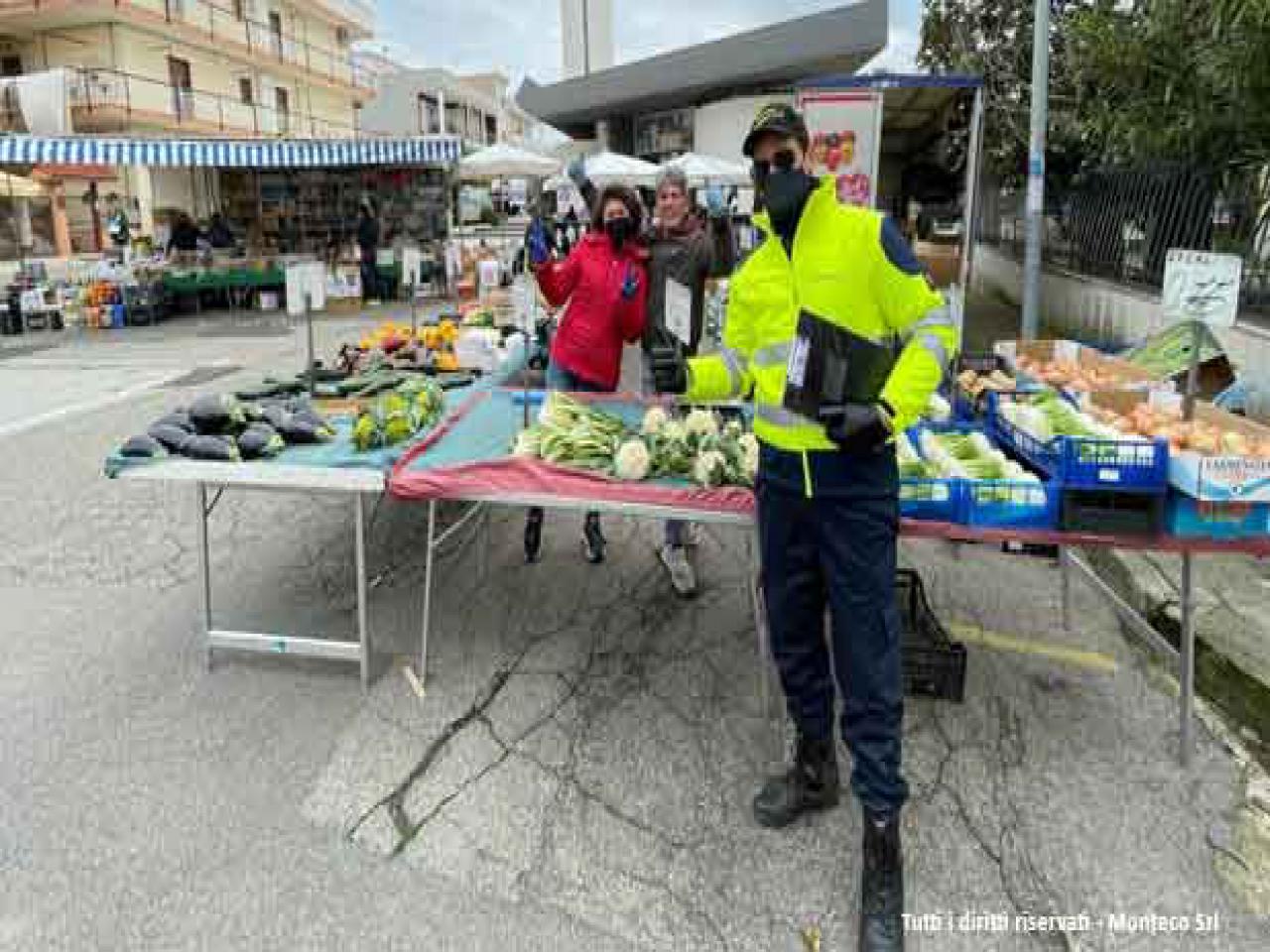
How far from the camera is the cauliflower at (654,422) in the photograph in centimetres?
378

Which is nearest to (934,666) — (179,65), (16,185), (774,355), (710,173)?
(774,355)

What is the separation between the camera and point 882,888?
2521 mm

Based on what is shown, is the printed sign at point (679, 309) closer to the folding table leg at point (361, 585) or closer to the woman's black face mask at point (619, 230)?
the woman's black face mask at point (619, 230)

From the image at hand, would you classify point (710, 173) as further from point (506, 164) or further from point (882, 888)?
point (882, 888)

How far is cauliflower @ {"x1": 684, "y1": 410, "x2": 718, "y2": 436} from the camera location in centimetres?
370

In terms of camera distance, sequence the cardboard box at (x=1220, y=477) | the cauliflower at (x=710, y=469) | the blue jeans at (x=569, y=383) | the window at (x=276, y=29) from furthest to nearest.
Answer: the window at (x=276, y=29)
the blue jeans at (x=569, y=383)
the cauliflower at (x=710, y=469)
the cardboard box at (x=1220, y=477)

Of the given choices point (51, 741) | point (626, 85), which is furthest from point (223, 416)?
point (626, 85)

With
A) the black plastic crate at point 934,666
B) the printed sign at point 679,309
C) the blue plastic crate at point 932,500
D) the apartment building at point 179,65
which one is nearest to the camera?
the blue plastic crate at point 932,500

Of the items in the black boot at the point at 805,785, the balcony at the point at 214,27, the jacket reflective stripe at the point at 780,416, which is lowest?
the black boot at the point at 805,785

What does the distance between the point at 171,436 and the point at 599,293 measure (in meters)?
2.12

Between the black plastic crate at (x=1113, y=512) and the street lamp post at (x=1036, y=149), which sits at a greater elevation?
the street lamp post at (x=1036, y=149)


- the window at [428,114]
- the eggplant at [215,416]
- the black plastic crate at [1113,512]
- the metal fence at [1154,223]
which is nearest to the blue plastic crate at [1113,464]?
the black plastic crate at [1113,512]

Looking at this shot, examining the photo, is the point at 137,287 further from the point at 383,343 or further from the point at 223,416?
the point at 223,416

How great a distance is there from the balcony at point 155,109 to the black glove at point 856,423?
96.4 ft
